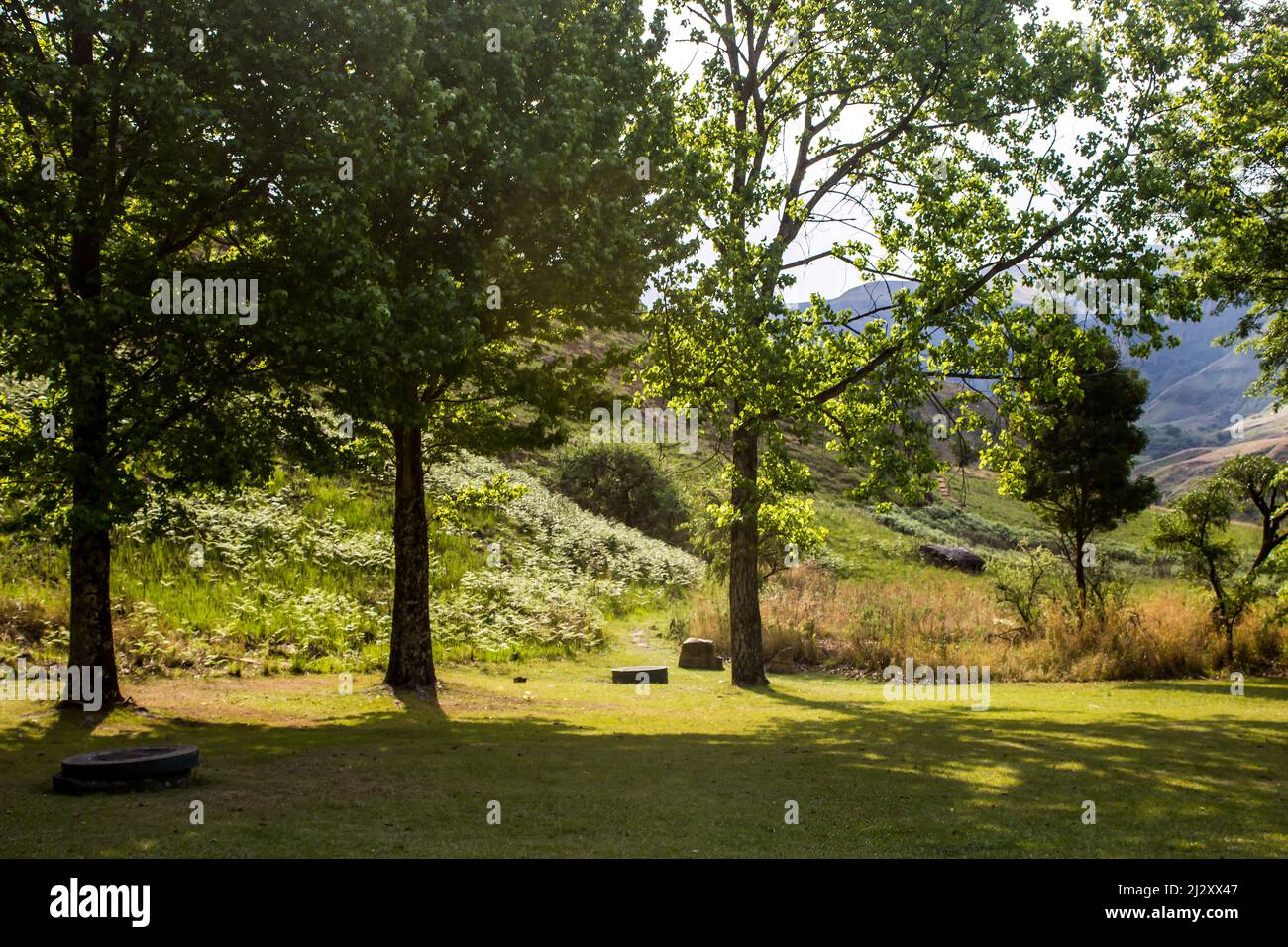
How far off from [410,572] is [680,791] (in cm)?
1098

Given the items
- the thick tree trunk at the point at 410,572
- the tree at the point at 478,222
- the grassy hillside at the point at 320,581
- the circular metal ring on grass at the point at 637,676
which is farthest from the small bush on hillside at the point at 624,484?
the thick tree trunk at the point at 410,572

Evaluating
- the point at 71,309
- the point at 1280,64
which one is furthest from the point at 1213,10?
the point at 71,309

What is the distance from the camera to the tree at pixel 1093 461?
3256 cm

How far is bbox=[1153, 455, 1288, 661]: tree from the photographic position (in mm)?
27703

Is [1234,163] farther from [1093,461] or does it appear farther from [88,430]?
[88,430]

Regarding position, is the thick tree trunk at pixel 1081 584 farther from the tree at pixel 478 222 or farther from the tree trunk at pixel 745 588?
the tree at pixel 478 222

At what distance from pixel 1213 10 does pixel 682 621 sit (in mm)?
23697

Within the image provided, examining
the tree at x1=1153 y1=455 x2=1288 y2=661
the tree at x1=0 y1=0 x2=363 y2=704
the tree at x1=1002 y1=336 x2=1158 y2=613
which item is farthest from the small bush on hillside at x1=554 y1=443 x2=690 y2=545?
the tree at x1=0 y1=0 x2=363 y2=704

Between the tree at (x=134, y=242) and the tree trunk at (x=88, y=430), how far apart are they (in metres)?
0.03

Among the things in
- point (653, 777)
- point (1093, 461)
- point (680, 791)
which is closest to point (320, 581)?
point (653, 777)

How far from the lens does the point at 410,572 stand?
20.9 meters
